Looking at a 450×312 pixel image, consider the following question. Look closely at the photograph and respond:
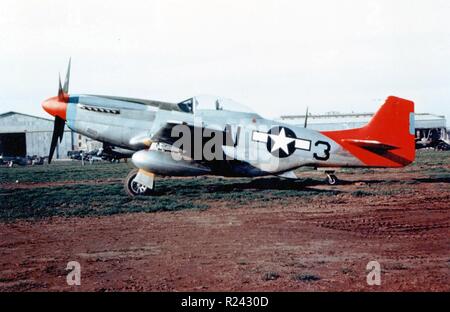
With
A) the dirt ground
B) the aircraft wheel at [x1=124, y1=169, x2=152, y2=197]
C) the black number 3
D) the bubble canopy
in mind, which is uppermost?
the bubble canopy

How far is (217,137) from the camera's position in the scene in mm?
9984

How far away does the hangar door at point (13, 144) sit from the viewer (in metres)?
46.8

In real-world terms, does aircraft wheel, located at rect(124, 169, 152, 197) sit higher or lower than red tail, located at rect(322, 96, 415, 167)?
lower

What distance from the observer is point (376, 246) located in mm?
5059

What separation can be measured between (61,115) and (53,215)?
139 inches

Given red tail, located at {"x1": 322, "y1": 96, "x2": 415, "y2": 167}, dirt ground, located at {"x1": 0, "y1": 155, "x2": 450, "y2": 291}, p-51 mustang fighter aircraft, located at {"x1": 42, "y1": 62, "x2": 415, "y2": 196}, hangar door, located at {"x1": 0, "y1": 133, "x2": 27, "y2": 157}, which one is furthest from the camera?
hangar door, located at {"x1": 0, "y1": 133, "x2": 27, "y2": 157}

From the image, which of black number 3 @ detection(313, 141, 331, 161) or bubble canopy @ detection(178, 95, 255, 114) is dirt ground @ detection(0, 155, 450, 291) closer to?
black number 3 @ detection(313, 141, 331, 161)

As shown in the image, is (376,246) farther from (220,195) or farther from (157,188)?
(157,188)

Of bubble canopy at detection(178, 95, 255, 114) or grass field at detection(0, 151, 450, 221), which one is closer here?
grass field at detection(0, 151, 450, 221)

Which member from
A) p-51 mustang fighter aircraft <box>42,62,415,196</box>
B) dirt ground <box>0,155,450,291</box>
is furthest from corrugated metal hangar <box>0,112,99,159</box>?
dirt ground <box>0,155,450,291</box>

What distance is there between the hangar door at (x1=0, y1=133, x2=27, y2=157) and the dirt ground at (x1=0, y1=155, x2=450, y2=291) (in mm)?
45033

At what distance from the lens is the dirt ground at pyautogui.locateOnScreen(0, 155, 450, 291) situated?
12.2 ft

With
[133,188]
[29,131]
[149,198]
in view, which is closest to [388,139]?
[149,198]
